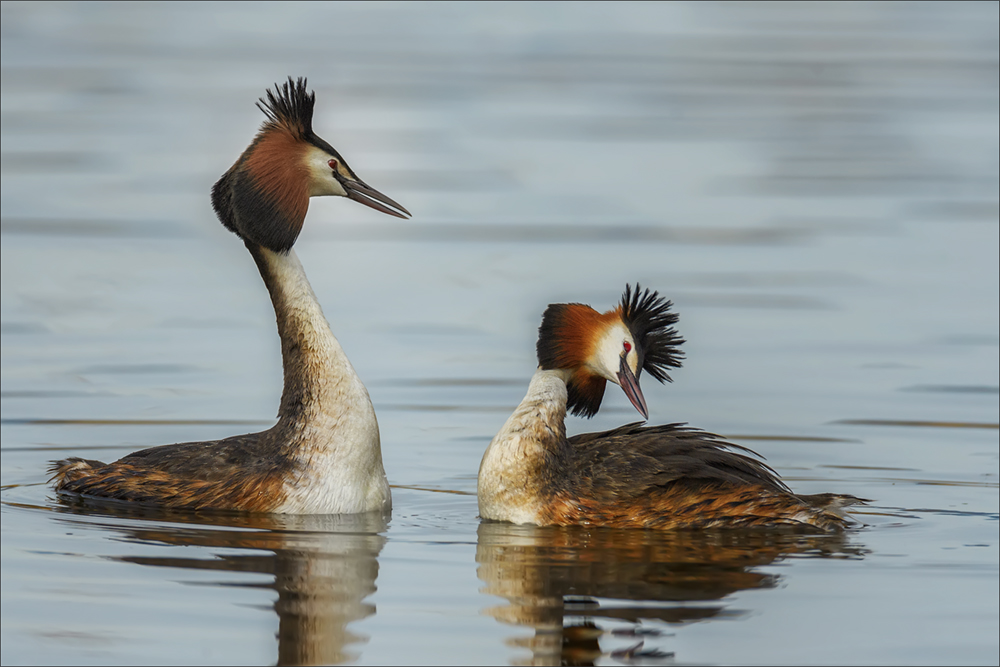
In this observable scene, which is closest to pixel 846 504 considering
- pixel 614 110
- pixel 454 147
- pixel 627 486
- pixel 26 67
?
pixel 627 486

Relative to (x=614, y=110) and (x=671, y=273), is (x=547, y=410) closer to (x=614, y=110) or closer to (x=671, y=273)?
(x=671, y=273)

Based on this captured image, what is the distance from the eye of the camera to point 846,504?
Result: 898 centimetres

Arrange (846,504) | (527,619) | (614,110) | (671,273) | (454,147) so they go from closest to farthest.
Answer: (527,619) → (846,504) → (671,273) → (454,147) → (614,110)

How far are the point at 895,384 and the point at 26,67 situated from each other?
62.1 feet

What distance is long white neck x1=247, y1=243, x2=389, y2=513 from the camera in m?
9.32

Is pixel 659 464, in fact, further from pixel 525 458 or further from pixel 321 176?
pixel 321 176

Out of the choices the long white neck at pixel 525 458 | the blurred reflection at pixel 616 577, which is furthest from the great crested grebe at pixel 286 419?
the blurred reflection at pixel 616 577

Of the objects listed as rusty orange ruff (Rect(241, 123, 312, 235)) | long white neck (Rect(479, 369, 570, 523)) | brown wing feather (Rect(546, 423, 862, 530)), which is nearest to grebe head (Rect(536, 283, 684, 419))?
long white neck (Rect(479, 369, 570, 523))

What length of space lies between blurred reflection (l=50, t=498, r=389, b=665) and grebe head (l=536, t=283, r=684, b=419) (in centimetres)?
131

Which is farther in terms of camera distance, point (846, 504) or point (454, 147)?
point (454, 147)

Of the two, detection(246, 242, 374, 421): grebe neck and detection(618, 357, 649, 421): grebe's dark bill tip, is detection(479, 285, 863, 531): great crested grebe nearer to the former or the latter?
detection(618, 357, 649, 421): grebe's dark bill tip

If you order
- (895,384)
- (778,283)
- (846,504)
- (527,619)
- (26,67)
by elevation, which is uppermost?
(26,67)

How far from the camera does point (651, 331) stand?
966cm

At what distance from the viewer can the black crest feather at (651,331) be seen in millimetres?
9555
